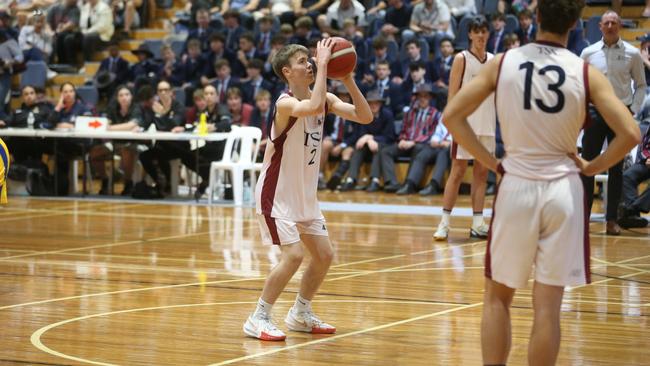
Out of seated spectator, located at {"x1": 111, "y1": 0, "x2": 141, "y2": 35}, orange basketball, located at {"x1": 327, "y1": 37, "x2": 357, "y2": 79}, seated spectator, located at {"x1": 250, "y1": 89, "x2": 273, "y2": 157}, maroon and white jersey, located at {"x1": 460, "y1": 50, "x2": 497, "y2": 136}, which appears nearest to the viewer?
orange basketball, located at {"x1": 327, "y1": 37, "x2": 357, "y2": 79}

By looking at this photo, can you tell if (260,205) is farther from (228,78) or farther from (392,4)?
(392,4)

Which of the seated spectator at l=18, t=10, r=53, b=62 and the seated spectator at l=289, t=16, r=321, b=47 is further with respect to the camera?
the seated spectator at l=18, t=10, r=53, b=62

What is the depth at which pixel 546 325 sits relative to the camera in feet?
12.4

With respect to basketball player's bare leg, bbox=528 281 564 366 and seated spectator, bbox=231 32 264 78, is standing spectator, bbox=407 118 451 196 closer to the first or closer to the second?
seated spectator, bbox=231 32 264 78

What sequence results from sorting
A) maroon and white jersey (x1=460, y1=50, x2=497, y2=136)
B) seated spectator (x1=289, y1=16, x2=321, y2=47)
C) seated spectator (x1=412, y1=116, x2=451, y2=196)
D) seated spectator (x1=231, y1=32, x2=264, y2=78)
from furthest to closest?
seated spectator (x1=231, y1=32, x2=264, y2=78) < seated spectator (x1=289, y1=16, x2=321, y2=47) < seated spectator (x1=412, y1=116, x2=451, y2=196) < maroon and white jersey (x1=460, y1=50, x2=497, y2=136)

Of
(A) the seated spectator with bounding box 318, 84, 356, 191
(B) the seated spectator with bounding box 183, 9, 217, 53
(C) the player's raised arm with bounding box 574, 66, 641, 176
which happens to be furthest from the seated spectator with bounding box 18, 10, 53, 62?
(C) the player's raised arm with bounding box 574, 66, 641, 176

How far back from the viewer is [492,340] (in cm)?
387

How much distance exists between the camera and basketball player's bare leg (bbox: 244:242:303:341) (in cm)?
533

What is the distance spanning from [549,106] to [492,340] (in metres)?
0.85

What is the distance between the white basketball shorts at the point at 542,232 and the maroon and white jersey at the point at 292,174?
69.1 inches

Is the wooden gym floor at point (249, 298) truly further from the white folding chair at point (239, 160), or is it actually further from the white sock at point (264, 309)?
the white folding chair at point (239, 160)

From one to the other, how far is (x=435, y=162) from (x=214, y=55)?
4339 mm

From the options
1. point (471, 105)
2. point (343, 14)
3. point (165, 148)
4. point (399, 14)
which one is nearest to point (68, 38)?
point (343, 14)

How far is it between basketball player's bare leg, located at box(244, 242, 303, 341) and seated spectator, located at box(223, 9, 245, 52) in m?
11.7
